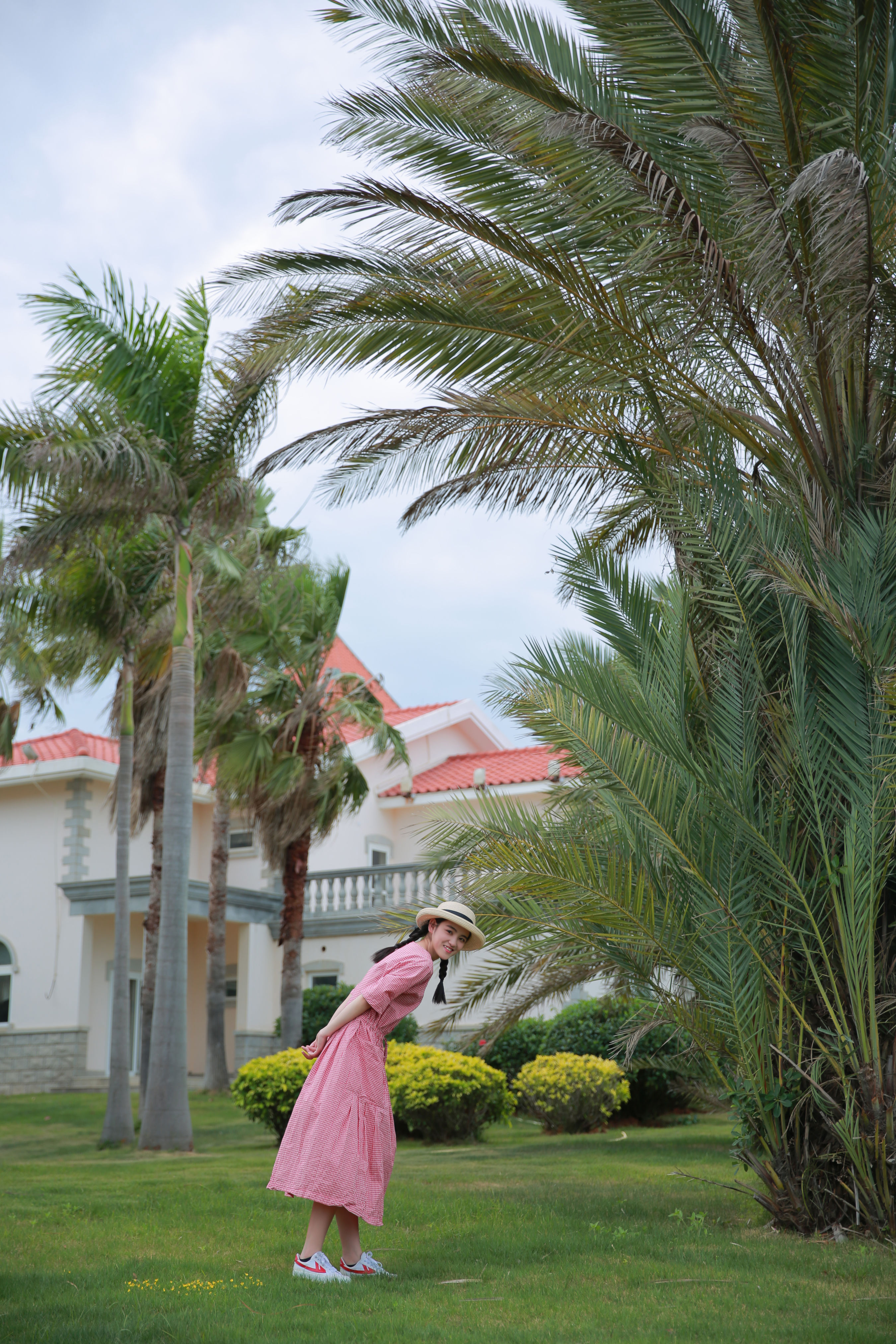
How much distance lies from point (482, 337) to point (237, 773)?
37.1ft

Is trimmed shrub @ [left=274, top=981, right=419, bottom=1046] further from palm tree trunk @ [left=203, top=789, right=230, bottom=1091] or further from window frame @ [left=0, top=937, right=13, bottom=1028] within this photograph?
window frame @ [left=0, top=937, right=13, bottom=1028]

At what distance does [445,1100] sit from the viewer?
1314 cm

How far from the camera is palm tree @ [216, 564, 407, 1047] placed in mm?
18281

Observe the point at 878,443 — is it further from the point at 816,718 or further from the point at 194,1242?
the point at 194,1242

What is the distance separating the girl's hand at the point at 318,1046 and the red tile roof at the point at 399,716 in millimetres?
21339

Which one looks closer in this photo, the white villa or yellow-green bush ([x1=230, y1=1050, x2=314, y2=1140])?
yellow-green bush ([x1=230, y1=1050, x2=314, y2=1140])

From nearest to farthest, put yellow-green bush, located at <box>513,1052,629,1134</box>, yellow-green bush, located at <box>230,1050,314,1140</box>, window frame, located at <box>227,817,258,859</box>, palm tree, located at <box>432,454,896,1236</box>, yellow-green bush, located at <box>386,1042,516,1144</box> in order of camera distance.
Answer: palm tree, located at <box>432,454,896,1236</box>
yellow-green bush, located at <box>230,1050,314,1140</box>
yellow-green bush, located at <box>386,1042,516,1144</box>
yellow-green bush, located at <box>513,1052,629,1134</box>
window frame, located at <box>227,817,258,859</box>

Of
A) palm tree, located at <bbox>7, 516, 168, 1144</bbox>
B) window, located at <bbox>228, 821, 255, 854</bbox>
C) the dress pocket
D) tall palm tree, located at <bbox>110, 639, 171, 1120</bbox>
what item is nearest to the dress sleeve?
the dress pocket

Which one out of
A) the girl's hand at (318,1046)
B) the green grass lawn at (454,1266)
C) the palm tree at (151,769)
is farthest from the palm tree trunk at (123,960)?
the girl's hand at (318,1046)

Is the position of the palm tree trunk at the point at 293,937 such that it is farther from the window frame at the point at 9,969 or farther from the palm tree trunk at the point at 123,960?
the window frame at the point at 9,969

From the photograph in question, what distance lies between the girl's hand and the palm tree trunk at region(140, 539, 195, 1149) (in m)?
7.56

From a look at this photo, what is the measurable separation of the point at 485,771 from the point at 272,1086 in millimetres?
14524

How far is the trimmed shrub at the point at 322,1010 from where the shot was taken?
65.0 feet

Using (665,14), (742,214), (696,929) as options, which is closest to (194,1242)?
(696,929)
